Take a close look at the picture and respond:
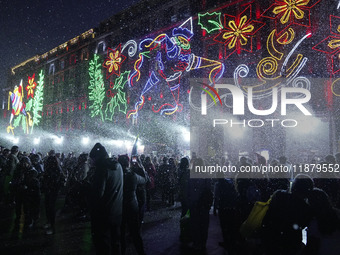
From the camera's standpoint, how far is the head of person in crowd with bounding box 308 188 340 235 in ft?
9.38

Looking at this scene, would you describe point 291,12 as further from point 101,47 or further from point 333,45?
point 101,47

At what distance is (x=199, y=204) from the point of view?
5301 mm

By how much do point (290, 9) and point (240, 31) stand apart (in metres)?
3.78

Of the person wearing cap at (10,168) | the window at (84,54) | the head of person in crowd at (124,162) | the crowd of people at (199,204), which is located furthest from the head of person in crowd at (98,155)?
the window at (84,54)

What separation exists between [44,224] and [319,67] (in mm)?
19232

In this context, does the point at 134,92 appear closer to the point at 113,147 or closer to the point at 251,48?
the point at 113,147

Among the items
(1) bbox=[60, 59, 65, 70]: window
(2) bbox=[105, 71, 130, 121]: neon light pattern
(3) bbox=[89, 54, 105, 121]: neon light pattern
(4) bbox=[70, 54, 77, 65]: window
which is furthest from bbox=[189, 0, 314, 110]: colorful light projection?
(1) bbox=[60, 59, 65, 70]: window

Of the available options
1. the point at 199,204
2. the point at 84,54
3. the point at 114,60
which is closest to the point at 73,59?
the point at 84,54

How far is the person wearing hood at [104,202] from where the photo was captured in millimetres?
3602

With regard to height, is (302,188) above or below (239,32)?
below

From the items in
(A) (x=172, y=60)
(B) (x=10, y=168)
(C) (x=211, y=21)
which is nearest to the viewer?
(B) (x=10, y=168)

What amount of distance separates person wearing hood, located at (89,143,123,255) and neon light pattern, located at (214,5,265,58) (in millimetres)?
19219

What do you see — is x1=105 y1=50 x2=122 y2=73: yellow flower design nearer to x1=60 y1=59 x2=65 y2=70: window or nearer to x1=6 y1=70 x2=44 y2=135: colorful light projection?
x1=6 y1=70 x2=44 y2=135: colorful light projection

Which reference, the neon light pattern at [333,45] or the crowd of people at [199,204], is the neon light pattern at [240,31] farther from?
the crowd of people at [199,204]
